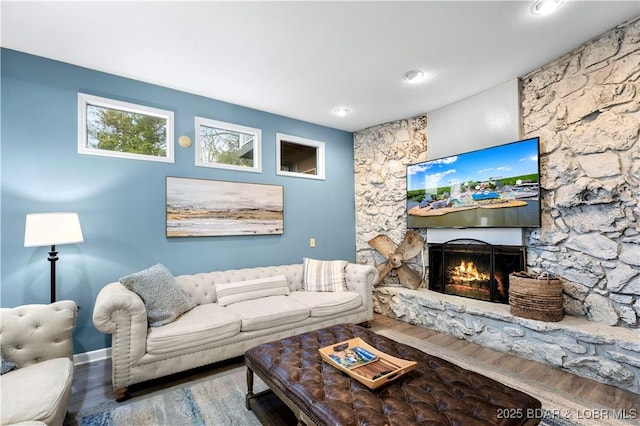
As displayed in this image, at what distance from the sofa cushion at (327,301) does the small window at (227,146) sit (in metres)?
1.71

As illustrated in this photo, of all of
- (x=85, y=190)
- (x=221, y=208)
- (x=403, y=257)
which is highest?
(x=85, y=190)

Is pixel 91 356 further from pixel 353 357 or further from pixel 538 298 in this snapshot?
pixel 538 298

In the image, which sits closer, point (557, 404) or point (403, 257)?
point (557, 404)

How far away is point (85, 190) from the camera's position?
271cm

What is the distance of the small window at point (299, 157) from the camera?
4.03 meters

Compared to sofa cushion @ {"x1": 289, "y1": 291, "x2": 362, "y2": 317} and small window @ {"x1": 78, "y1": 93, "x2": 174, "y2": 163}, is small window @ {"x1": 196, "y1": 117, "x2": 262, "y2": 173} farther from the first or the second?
sofa cushion @ {"x1": 289, "y1": 291, "x2": 362, "y2": 317}

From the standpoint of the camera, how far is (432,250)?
384cm

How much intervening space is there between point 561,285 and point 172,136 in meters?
4.15

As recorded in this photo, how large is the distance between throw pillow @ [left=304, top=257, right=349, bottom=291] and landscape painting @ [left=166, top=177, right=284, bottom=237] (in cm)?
69

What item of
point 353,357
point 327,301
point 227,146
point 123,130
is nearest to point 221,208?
point 227,146

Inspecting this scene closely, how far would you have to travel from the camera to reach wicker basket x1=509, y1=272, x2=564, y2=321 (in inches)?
98.9

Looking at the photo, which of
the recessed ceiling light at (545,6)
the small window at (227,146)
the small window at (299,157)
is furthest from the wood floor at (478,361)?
the recessed ceiling light at (545,6)

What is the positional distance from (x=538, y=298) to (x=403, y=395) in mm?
1910

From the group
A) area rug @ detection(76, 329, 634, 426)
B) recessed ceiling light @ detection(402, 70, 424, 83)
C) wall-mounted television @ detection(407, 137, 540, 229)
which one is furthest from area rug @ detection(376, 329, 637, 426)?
recessed ceiling light @ detection(402, 70, 424, 83)
